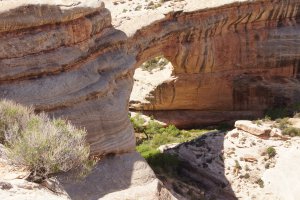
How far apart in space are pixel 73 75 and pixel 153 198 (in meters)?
4.70

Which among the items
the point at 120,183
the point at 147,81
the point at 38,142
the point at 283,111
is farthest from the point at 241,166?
the point at 38,142

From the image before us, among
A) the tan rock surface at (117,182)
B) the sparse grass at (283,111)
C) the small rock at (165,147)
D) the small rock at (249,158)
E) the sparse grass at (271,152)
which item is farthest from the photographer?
the sparse grass at (283,111)

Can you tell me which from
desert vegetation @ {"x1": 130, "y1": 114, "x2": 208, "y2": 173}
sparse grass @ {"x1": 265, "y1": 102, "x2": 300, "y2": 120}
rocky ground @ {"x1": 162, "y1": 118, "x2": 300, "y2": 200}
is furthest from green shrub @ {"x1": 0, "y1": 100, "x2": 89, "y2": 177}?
sparse grass @ {"x1": 265, "y1": 102, "x2": 300, "y2": 120}

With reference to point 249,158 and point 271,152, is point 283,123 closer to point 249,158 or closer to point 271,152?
point 271,152

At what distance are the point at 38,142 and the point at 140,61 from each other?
40.8 ft

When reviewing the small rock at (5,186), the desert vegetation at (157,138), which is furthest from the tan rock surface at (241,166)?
the small rock at (5,186)

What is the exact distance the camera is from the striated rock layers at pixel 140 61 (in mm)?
14734

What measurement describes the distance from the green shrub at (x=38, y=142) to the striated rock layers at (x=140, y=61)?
83.1 inches

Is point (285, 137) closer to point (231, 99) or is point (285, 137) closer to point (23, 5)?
point (231, 99)

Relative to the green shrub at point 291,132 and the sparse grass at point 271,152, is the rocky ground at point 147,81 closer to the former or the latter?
the green shrub at point 291,132

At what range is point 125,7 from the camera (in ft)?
99.1

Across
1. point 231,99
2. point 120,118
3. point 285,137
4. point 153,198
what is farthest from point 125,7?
point 153,198

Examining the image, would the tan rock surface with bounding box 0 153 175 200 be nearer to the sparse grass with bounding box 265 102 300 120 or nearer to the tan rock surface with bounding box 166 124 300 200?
the tan rock surface with bounding box 166 124 300 200

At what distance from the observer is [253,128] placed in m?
22.1
